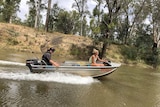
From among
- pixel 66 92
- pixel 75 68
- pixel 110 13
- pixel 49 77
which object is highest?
pixel 110 13

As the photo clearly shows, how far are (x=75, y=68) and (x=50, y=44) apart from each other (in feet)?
61.2

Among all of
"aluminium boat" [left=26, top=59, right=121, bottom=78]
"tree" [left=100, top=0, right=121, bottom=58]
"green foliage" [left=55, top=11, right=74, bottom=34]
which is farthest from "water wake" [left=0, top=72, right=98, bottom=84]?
"green foliage" [left=55, top=11, right=74, bottom=34]

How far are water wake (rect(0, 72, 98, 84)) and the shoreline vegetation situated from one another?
16.6 metres

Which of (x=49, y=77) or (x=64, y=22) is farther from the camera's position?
(x=64, y=22)

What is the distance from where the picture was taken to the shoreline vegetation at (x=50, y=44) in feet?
102

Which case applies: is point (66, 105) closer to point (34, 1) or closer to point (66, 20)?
point (34, 1)

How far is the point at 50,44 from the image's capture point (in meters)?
32.2

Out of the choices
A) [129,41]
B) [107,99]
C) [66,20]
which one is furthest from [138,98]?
[66,20]

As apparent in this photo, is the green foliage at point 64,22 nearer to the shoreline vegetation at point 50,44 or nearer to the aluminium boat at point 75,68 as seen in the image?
the shoreline vegetation at point 50,44

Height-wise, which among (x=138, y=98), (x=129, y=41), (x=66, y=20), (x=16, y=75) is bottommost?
(x=138, y=98)

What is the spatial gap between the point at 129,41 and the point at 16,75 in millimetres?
29322

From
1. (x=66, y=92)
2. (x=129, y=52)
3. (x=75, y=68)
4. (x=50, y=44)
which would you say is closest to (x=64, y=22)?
(x=50, y=44)

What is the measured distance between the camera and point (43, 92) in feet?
34.3

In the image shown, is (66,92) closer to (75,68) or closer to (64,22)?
(75,68)
